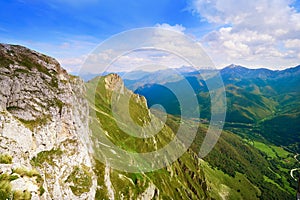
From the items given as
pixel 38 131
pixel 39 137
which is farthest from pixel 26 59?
pixel 39 137

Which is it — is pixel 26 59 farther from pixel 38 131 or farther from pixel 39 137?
pixel 39 137

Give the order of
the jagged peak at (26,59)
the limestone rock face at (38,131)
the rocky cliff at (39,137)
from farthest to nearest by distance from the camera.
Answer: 1. the jagged peak at (26,59)
2. the limestone rock face at (38,131)
3. the rocky cliff at (39,137)

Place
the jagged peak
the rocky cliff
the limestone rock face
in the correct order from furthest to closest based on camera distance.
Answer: the jagged peak → the limestone rock face → the rocky cliff

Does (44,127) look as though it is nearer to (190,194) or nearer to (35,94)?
(35,94)

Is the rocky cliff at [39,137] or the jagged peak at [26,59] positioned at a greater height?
the jagged peak at [26,59]

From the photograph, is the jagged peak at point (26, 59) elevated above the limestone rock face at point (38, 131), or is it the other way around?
the jagged peak at point (26, 59)

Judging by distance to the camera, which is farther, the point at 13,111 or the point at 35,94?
the point at 35,94

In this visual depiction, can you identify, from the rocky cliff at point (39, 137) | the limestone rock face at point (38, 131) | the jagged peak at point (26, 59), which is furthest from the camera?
the jagged peak at point (26, 59)

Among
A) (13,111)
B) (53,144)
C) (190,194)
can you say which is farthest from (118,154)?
(190,194)

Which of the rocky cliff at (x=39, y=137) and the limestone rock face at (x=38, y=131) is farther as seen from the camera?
the limestone rock face at (x=38, y=131)
